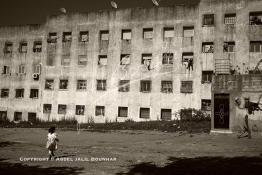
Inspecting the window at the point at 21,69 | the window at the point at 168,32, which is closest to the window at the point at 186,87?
the window at the point at 168,32

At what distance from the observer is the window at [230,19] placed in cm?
3053

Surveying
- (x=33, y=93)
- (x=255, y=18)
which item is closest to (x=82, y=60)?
(x=33, y=93)

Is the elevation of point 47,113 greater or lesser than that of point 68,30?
lesser

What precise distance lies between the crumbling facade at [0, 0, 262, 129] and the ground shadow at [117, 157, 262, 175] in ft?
54.3

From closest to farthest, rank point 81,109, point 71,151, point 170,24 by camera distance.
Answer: point 71,151 → point 170,24 → point 81,109

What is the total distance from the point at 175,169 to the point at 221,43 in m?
22.1

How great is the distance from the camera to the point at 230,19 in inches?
1208

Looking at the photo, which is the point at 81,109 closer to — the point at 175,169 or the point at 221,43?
the point at 221,43

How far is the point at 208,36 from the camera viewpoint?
102 feet

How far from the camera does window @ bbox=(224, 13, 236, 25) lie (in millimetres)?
30530

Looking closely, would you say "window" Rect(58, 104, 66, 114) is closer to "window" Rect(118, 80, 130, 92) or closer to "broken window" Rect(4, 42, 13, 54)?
"window" Rect(118, 80, 130, 92)

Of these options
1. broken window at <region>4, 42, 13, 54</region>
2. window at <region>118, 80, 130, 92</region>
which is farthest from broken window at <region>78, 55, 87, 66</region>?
broken window at <region>4, 42, 13, 54</region>

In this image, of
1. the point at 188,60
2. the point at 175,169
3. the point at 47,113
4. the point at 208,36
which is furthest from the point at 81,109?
the point at 175,169

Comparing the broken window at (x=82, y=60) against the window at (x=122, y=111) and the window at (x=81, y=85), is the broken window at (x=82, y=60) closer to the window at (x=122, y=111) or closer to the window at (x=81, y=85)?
the window at (x=81, y=85)
